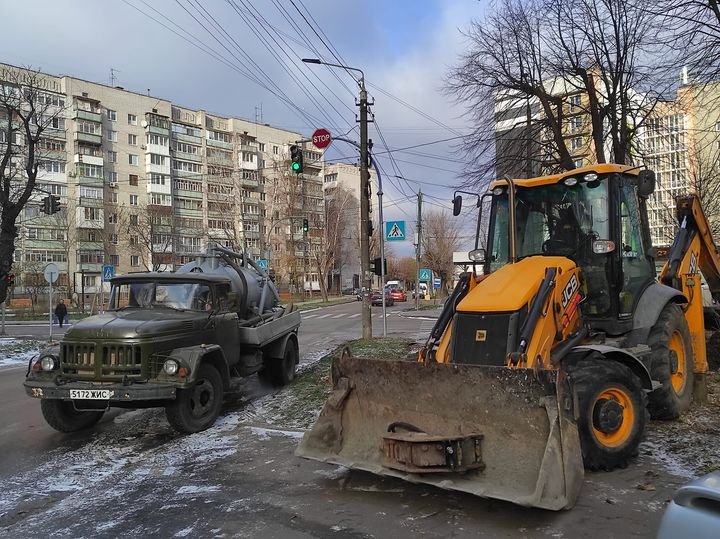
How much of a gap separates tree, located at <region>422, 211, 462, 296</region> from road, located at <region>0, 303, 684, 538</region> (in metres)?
61.2

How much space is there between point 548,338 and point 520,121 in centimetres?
1846

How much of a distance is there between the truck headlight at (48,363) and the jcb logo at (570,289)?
607 cm

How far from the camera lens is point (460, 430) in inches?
192

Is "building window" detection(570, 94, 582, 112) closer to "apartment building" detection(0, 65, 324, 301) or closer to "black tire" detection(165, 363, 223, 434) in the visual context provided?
"black tire" detection(165, 363, 223, 434)

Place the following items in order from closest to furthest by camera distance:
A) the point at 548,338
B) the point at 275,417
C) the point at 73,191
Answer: the point at 548,338 < the point at 275,417 < the point at 73,191

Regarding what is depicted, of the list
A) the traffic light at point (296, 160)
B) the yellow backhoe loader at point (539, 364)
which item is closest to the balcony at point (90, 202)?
the traffic light at point (296, 160)

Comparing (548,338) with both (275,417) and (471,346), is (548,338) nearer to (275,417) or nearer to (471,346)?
(471,346)

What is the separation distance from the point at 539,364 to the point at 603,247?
225 centimetres

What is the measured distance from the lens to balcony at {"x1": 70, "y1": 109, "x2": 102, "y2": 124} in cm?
6262

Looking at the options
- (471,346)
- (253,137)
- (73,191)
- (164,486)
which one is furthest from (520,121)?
(253,137)

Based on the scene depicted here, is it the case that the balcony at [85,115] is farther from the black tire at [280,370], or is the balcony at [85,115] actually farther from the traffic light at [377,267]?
the black tire at [280,370]

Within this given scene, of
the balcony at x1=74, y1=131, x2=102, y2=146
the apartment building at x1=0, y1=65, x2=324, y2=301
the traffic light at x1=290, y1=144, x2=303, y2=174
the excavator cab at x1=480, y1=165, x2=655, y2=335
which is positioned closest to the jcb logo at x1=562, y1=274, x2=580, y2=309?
the excavator cab at x1=480, y1=165, x2=655, y2=335

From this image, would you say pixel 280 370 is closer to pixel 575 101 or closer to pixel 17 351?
pixel 17 351

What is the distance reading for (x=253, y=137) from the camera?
3211 inches
